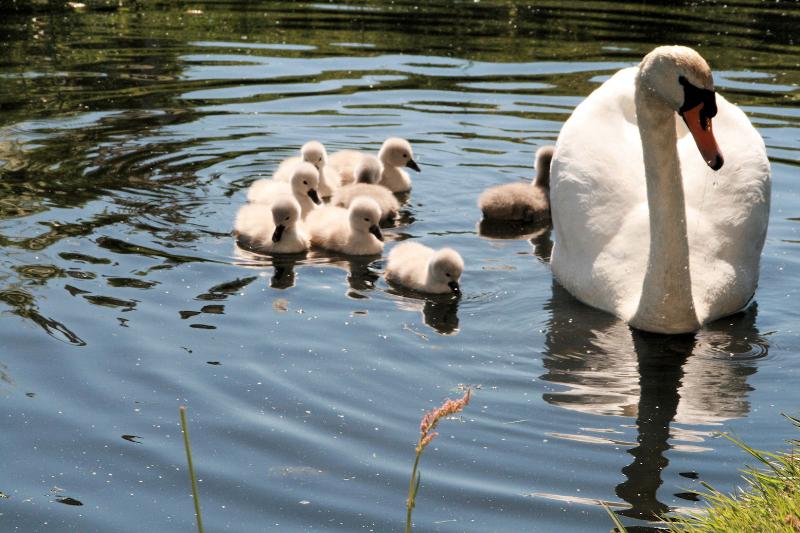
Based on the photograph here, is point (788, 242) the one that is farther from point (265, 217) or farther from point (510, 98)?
point (510, 98)

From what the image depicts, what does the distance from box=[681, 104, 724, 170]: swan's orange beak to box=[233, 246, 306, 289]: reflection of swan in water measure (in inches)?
104

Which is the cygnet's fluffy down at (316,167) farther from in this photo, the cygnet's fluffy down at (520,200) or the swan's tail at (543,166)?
the swan's tail at (543,166)

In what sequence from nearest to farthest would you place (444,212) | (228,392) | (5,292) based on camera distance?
1. (228,392)
2. (5,292)
3. (444,212)

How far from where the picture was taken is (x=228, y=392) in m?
6.02

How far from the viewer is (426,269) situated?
783cm

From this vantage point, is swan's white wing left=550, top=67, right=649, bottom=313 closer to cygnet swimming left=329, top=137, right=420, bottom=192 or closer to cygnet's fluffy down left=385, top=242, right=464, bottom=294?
cygnet's fluffy down left=385, top=242, right=464, bottom=294

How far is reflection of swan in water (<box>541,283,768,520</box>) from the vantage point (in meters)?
5.59

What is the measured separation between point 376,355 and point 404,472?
1.43 metres

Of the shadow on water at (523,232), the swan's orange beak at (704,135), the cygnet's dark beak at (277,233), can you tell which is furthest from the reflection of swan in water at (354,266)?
the swan's orange beak at (704,135)

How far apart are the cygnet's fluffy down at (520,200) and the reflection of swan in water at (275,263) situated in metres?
1.54

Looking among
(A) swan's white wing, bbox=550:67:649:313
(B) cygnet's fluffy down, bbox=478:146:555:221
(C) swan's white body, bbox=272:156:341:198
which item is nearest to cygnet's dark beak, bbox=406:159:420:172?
(C) swan's white body, bbox=272:156:341:198

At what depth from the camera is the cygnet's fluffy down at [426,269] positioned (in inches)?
304

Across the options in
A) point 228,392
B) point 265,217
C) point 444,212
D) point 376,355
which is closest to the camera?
point 228,392

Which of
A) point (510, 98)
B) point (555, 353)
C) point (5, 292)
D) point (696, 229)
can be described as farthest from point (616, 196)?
point (510, 98)
